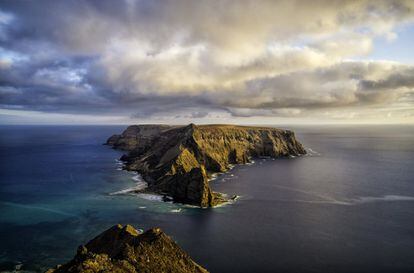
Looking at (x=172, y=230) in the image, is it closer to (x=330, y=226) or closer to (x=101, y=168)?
(x=330, y=226)

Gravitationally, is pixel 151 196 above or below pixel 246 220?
above

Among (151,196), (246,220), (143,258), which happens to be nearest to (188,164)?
(151,196)

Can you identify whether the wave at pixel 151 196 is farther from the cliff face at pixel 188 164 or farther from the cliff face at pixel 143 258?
the cliff face at pixel 143 258

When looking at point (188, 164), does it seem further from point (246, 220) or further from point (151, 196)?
point (246, 220)

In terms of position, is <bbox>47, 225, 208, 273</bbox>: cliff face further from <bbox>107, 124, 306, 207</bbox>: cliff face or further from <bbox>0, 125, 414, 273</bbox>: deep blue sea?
<bbox>107, 124, 306, 207</bbox>: cliff face

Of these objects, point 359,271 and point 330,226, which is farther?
point 330,226

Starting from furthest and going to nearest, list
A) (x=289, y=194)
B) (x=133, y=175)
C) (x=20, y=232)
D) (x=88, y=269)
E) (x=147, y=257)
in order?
1. (x=133, y=175)
2. (x=289, y=194)
3. (x=20, y=232)
4. (x=147, y=257)
5. (x=88, y=269)

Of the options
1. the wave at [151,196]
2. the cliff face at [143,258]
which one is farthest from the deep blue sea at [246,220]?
the cliff face at [143,258]

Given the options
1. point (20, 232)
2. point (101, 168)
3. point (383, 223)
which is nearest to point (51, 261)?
point (20, 232)
